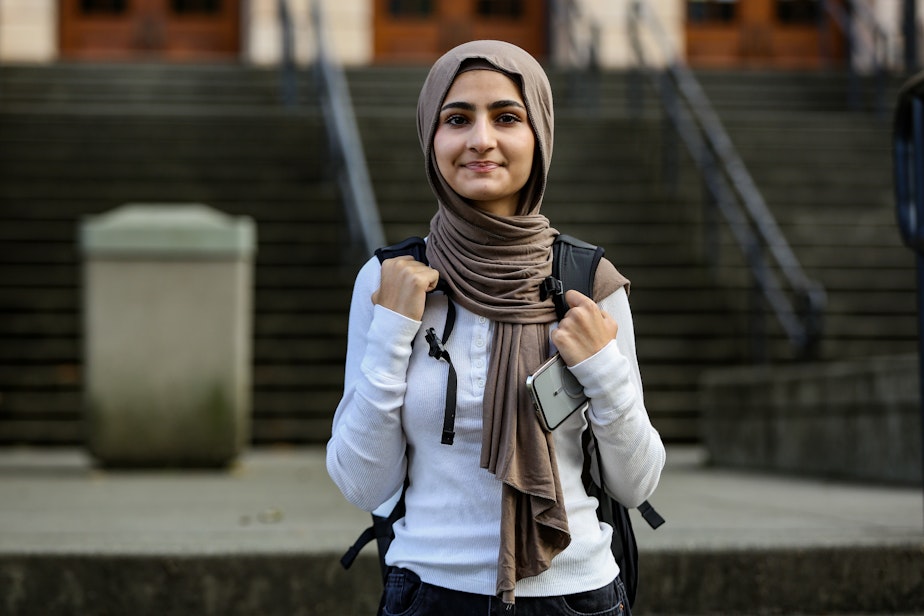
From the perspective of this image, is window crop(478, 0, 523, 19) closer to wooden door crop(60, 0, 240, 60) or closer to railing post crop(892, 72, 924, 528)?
wooden door crop(60, 0, 240, 60)

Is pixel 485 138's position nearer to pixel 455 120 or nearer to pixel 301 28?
pixel 455 120

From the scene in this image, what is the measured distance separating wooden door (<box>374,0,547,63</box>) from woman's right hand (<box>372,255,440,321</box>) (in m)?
16.9

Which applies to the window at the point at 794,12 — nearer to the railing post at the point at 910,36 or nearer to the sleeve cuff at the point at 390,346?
the railing post at the point at 910,36

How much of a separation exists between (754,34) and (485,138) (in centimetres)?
1837

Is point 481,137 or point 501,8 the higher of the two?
point 501,8

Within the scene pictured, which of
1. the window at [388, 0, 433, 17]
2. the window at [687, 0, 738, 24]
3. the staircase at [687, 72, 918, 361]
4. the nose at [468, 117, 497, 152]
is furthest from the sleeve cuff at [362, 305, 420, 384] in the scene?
the window at [687, 0, 738, 24]

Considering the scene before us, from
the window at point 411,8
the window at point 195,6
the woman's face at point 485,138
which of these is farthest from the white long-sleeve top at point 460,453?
the window at point 195,6

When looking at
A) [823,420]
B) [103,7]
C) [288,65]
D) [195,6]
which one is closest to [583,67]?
[288,65]

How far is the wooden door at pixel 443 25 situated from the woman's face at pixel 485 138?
16793 millimetres

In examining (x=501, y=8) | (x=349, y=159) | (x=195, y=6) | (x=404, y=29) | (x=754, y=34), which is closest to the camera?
(x=349, y=159)

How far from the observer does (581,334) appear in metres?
2.15

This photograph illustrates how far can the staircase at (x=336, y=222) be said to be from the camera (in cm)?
966

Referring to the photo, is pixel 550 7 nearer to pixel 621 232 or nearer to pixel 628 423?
pixel 621 232

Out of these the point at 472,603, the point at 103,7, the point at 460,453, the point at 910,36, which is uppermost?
the point at 103,7
